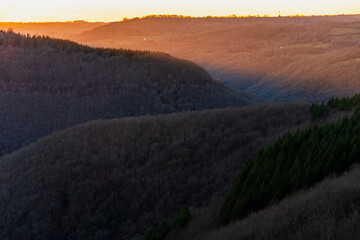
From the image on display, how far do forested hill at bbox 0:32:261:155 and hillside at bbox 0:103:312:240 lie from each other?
13.8m

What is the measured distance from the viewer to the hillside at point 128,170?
43.5ft

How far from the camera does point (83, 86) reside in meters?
39.9

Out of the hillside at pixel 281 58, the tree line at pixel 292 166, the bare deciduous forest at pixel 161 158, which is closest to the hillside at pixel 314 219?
the bare deciduous forest at pixel 161 158

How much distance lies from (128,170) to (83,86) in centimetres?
2658

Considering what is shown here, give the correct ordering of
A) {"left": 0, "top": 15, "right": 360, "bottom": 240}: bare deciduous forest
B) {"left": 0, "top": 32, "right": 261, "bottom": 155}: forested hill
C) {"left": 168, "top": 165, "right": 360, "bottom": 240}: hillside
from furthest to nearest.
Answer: {"left": 0, "top": 32, "right": 261, "bottom": 155}: forested hill < {"left": 0, "top": 15, "right": 360, "bottom": 240}: bare deciduous forest < {"left": 168, "top": 165, "right": 360, "bottom": 240}: hillside

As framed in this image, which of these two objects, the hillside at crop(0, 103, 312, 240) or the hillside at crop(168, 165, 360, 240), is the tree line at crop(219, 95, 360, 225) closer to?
the hillside at crop(168, 165, 360, 240)

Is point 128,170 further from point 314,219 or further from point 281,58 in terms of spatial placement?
point 281,58

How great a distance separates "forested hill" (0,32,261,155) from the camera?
112 feet

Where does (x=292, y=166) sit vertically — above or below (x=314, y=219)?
below

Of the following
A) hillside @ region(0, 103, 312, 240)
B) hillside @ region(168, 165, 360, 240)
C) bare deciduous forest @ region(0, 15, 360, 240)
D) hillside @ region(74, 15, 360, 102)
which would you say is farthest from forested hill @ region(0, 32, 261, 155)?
hillside @ region(168, 165, 360, 240)

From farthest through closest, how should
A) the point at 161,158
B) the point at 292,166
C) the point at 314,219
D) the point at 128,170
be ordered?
the point at 161,158, the point at 128,170, the point at 292,166, the point at 314,219

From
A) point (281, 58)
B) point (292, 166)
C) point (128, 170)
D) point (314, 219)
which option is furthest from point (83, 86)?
point (281, 58)

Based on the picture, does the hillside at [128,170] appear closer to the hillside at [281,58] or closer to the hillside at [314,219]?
the hillside at [314,219]

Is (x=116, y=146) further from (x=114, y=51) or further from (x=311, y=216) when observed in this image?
(x=114, y=51)
